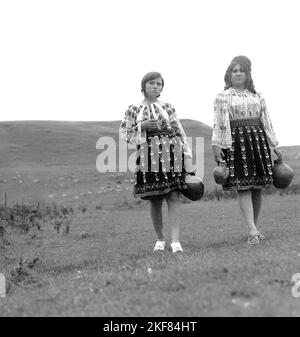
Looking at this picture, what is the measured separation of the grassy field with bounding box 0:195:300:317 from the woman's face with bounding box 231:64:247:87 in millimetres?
2117

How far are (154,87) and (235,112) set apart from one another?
112cm

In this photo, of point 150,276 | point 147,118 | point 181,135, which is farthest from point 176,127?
point 150,276

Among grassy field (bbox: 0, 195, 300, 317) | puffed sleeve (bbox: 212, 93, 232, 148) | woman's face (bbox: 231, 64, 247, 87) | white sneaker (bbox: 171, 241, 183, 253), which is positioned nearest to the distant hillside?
grassy field (bbox: 0, 195, 300, 317)

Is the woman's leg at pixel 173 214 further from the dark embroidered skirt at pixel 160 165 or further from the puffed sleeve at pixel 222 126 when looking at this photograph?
the puffed sleeve at pixel 222 126

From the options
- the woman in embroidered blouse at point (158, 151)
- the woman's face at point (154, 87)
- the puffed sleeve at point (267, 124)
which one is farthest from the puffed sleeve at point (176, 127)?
the puffed sleeve at point (267, 124)

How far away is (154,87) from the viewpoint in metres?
7.74

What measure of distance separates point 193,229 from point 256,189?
3413 mm

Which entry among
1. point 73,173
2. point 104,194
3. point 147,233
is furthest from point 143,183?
point 73,173

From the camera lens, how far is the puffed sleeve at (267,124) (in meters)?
7.98

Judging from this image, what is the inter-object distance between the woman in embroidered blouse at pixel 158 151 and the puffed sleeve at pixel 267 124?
110 cm

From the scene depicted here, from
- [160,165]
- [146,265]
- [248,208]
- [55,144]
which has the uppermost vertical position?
[55,144]

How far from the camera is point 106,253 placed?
8.85m

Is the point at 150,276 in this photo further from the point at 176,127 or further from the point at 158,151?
the point at 176,127
